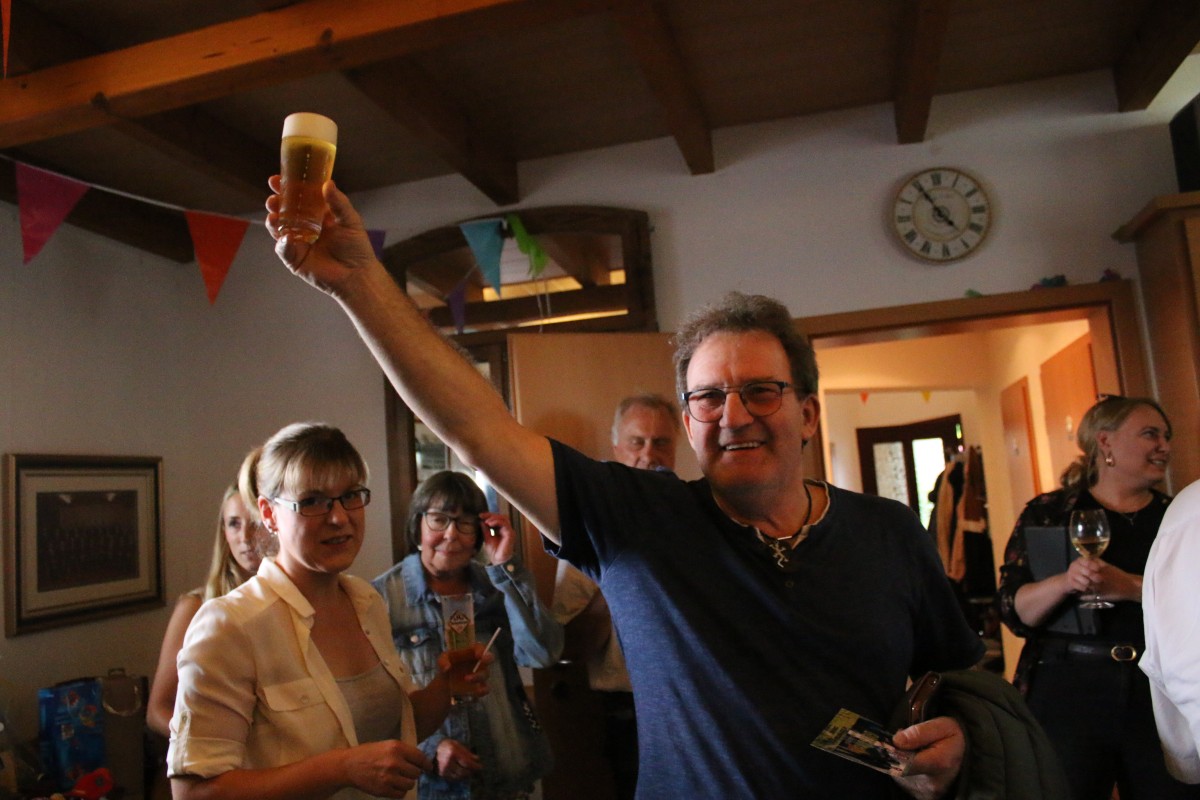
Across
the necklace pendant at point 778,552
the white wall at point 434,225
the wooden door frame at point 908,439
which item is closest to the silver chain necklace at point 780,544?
the necklace pendant at point 778,552

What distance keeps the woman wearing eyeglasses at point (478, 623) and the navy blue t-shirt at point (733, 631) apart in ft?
3.23

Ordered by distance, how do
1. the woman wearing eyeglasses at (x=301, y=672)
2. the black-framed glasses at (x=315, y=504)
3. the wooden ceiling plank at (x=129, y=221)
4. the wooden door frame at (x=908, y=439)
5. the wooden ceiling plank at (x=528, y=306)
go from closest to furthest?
the woman wearing eyeglasses at (x=301, y=672)
the black-framed glasses at (x=315, y=504)
the wooden ceiling plank at (x=129, y=221)
the wooden ceiling plank at (x=528, y=306)
the wooden door frame at (x=908, y=439)

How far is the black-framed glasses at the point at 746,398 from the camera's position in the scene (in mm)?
1109

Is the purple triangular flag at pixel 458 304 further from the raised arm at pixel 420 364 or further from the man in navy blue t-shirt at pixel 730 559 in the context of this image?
the raised arm at pixel 420 364

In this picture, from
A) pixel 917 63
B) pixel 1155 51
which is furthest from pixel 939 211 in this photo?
pixel 1155 51

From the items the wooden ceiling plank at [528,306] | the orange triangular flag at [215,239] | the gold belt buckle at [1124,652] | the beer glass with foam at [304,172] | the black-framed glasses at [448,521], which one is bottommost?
the gold belt buckle at [1124,652]

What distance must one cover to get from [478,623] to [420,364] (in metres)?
1.35

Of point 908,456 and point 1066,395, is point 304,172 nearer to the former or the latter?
point 1066,395

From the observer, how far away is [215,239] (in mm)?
3434

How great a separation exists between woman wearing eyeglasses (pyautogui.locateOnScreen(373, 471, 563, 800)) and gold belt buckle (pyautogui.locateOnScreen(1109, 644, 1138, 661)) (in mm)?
1346

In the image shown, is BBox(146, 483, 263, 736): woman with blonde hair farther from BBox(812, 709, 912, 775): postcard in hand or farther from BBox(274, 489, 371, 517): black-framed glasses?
BBox(812, 709, 912, 775): postcard in hand

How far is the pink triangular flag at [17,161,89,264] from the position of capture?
2863mm

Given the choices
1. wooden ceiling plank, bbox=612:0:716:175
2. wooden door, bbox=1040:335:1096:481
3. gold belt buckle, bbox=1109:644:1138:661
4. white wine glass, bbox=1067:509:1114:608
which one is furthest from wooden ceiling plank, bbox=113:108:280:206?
wooden door, bbox=1040:335:1096:481

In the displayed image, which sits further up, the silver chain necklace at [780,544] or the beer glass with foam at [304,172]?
the beer glass with foam at [304,172]
